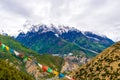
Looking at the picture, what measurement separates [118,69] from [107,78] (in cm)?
1045

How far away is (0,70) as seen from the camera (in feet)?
379

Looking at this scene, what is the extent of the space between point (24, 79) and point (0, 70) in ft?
52.6

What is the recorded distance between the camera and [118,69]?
19500cm

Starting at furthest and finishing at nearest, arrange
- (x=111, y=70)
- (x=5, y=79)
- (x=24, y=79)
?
(x=111, y=70) < (x=24, y=79) < (x=5, y=79)

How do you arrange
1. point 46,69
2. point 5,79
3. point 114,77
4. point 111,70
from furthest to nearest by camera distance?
point 111,70
point 114,77
point 5,79
point 46,69

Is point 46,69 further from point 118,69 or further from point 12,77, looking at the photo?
point 118,69

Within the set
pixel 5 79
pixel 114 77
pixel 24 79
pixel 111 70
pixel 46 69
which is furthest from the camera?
pixel 111 70

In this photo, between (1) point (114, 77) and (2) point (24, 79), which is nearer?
(2) point (24, 79)

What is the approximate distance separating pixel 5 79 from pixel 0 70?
7968 millimetres

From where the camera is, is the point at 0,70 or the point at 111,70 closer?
the point at 0,70

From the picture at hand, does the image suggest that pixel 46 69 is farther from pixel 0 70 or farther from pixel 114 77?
pixel 114 77

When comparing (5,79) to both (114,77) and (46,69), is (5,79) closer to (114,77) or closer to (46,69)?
(46,69)

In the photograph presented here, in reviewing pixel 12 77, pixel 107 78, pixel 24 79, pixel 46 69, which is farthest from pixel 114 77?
pixel 46 69

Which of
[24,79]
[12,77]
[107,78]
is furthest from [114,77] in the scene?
[12,77]
